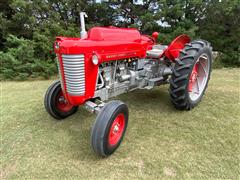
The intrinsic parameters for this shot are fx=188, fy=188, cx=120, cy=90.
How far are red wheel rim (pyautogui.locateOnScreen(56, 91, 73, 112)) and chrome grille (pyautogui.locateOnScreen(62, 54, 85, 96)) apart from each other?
0.75 m

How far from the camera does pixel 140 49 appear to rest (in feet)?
9.34

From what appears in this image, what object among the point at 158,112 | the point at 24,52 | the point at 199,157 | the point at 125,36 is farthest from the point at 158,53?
the point at 24,52

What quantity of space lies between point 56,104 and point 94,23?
5760 millimetres

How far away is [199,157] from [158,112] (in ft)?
3.69

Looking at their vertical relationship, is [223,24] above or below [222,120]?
above

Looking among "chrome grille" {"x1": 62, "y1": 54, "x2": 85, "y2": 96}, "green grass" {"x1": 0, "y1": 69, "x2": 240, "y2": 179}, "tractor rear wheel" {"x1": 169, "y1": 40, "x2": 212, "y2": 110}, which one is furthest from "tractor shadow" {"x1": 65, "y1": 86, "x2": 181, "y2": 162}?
"chrome grille" {"x1": 62, "y1": 54, "x2": 85, "y2": 96}

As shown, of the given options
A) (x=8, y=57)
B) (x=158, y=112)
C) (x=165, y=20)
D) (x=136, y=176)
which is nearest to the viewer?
(x=136, y=176)

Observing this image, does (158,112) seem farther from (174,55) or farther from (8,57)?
(8,57)

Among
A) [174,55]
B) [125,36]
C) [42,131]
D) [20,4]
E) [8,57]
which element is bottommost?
[42,131]

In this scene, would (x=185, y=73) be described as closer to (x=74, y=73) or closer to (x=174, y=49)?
(x=174, y=49)

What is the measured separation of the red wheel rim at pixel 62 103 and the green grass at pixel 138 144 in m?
0.17

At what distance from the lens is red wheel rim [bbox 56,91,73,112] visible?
9.21 feet

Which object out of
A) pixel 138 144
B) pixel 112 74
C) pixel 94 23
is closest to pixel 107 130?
pixel 138 144

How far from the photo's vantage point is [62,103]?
2875 mm
